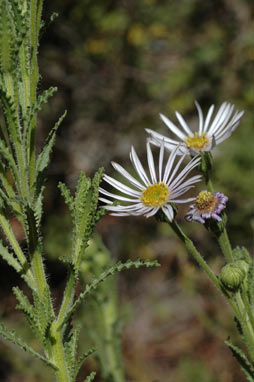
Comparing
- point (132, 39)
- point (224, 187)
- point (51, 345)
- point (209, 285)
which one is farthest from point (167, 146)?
point (132, 39)

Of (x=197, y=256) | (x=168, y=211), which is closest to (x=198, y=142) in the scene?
(x=168, y=211)

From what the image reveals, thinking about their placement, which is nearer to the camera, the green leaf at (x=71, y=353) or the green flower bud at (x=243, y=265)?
the green leaf at (x=71, y=353)

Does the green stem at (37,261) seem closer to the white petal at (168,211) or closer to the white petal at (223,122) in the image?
the white petal at (168,211)

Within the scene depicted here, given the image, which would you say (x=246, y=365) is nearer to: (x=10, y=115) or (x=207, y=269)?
(x=207, y=269)

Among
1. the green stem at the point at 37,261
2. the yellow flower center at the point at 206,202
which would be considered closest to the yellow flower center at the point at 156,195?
the yellow flower center at the point at 206,202

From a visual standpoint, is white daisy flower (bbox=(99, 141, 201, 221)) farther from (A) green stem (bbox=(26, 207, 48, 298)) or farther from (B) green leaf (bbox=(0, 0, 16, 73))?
(B) green leaf (bbox=(0, 0, 16, 73))

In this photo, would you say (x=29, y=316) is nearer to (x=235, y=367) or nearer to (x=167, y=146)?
(x=167, y=146)
